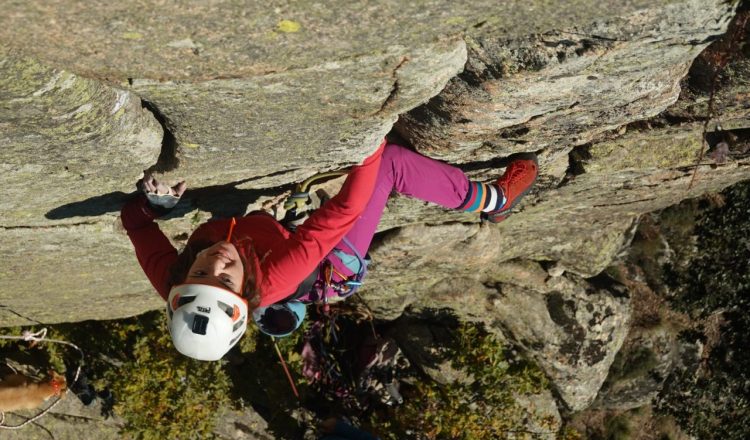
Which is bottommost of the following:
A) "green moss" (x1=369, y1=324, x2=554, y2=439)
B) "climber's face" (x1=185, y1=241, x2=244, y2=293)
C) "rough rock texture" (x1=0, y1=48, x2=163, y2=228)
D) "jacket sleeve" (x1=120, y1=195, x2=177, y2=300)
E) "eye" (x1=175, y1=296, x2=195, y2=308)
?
"green moss" (x1=369, y1=324, x2=554, y2=439)

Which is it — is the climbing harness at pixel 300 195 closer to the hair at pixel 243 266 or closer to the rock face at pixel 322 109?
the rock face at pixel 322 109

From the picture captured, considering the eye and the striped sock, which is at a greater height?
the eye

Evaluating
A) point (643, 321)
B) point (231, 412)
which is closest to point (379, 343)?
point (231, 412)

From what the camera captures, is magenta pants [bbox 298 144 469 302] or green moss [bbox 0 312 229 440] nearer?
magenta pants [bbox 298 144 469 302]

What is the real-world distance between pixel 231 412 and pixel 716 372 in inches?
270

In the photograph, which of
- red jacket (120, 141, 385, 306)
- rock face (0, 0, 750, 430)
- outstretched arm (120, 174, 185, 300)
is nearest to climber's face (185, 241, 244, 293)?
red jacket (120, 141, 385, 306)

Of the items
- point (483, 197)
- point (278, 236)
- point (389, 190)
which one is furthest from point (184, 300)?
point (483, 197)

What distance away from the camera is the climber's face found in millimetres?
3613

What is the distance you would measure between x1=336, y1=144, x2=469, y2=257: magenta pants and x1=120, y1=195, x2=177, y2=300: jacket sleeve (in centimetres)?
121

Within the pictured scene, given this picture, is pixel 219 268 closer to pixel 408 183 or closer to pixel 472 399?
pixel 408 183

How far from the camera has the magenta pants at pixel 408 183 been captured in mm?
4641

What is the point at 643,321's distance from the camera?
967cm

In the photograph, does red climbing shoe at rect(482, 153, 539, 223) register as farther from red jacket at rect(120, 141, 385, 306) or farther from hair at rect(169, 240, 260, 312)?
hair at rect(169, 240, 260, 312)

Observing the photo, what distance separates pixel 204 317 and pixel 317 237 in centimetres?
85
